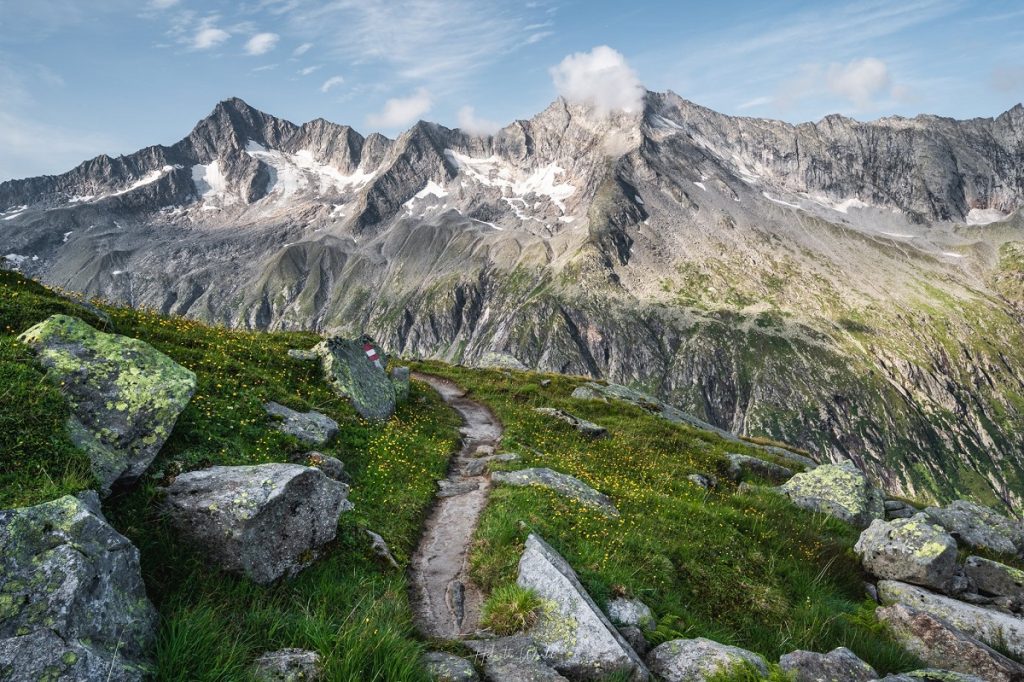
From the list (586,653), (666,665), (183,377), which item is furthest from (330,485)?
(666,665)

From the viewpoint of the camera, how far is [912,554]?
783 inches

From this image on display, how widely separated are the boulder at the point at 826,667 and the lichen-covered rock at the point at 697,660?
57 cm

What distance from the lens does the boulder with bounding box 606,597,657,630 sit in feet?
40.2

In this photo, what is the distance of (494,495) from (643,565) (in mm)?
6079

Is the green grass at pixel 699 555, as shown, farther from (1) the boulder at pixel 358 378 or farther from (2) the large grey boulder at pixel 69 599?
(2) the large grey boulder at pixel 69 599

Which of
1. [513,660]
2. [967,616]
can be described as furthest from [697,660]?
[967,616]

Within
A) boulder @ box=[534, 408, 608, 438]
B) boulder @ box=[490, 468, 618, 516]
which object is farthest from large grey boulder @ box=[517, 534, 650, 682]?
boulder @ box=[534, 408, 608, 438]

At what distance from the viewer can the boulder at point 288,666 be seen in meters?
7.31

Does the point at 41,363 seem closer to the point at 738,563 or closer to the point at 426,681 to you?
the point at 426,681

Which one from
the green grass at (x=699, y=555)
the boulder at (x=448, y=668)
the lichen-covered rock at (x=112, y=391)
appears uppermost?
the lichen-covered rock at (x=112, y=391)

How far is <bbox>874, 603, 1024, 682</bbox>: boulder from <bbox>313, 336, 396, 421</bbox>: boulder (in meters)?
21.2

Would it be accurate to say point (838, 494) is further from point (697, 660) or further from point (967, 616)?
point (697, 660)

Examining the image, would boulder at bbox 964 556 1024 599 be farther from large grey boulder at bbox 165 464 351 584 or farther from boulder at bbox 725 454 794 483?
large grey boulder at bbox 165 464 351 584

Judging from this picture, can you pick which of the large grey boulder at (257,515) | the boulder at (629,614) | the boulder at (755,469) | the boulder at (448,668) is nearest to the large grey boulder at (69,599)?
the large grey boulder at (257,515)
